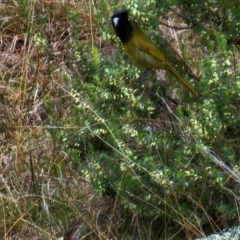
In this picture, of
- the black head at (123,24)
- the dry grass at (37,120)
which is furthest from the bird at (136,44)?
the dry grass at (37,120)

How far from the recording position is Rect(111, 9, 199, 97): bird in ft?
14.5

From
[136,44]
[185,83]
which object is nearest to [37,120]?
[136,44]

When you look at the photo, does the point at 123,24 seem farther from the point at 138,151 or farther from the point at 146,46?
the point at 138,151

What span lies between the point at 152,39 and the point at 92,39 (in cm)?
101

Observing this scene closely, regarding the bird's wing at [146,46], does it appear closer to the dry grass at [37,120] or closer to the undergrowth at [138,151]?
the undergrowth at [138,151]

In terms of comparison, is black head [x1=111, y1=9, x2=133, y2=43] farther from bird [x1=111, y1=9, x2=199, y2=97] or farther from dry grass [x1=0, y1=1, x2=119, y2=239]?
dry grass [x1=0, y1=1, x2=119, y2=239]

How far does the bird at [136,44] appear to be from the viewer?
4.41m

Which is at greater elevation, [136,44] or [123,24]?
[123,24]

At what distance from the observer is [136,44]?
4.46 m

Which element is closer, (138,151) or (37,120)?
(138,151)

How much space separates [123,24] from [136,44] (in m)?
0.13

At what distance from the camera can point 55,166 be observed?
15.4 feet

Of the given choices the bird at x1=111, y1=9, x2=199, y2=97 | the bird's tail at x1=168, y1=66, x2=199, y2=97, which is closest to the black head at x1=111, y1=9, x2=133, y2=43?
the bird at x1=111, y1=9, x2=199, y2=97

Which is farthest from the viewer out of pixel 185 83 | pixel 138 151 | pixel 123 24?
pixel 123 24
